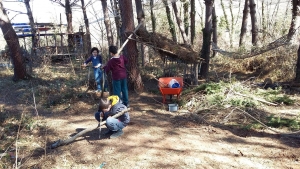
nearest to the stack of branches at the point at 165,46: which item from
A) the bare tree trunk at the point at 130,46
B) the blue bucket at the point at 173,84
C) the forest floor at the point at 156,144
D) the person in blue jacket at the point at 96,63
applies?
the bare tree trunk at the point at 130,46

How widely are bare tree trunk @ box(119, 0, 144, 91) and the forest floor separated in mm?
1388

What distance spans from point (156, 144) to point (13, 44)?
7261mm

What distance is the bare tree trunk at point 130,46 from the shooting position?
257 inches

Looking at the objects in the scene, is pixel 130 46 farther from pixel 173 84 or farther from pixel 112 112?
pixel 112 112

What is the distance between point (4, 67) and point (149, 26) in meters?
8.52

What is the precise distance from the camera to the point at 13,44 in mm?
8742

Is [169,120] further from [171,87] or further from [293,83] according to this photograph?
[293,83]

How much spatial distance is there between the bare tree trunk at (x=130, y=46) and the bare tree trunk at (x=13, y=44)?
445 centimetres

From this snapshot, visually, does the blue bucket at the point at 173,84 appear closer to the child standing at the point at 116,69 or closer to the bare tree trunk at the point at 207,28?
the child standing at the point at 116,69

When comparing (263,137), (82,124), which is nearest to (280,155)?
(263,137)

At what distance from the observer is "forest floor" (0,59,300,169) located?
340 centimetres

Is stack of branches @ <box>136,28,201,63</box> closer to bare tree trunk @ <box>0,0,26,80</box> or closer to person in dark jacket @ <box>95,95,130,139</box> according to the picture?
person in dark jacket @ <box>95,95,130,139</box>

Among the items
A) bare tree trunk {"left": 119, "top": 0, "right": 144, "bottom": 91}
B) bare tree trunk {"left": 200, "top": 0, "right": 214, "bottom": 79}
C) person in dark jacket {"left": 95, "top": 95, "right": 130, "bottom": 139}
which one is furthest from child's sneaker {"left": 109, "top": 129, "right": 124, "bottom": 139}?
bare tree trunk {"left": 200, "top": 0, "right": 214, "bottom": 79}

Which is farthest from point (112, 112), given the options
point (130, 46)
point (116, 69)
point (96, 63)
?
point (96, 63)
